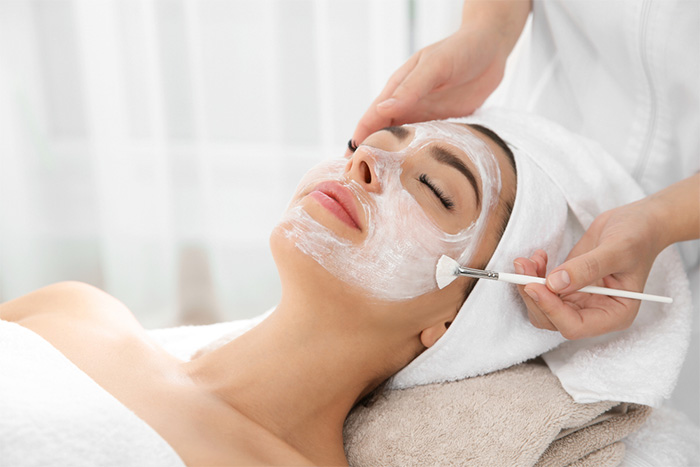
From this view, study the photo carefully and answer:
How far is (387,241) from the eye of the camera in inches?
40.6

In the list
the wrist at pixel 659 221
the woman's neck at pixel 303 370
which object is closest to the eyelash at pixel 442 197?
the woman's neck at pixel 303 370

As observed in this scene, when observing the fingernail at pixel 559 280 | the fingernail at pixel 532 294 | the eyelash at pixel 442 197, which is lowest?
the fingernail at pixel 532 294

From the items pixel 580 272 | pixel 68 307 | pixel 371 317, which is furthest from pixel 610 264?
pixel 68 307

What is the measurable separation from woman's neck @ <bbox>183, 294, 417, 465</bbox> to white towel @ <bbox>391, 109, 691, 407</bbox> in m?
0.12

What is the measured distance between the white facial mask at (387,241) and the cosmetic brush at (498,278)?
0.02 m

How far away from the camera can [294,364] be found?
1089mm

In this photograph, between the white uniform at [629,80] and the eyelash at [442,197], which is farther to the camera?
the white uniform at [629,80]

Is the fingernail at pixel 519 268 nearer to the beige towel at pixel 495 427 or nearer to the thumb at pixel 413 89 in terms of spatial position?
the beige towel at pixel 495 427

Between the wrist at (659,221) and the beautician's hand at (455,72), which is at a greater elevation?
the beautician's hand at (455,72)

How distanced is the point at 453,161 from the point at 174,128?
1.48m

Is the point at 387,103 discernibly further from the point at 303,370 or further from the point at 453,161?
the point at 303,370

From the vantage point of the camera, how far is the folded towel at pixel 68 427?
0.79 metres

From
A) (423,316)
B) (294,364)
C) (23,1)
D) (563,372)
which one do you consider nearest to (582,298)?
(563,372)

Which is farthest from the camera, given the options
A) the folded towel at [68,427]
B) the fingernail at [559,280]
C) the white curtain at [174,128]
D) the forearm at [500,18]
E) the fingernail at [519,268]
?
the white curtain at [174,128]
